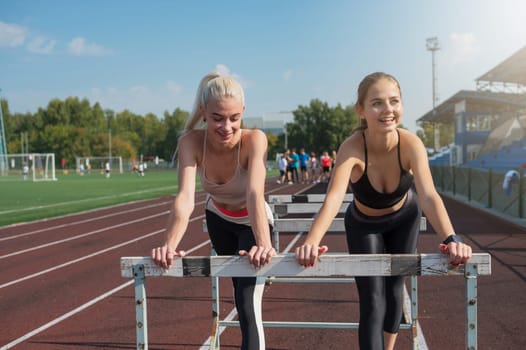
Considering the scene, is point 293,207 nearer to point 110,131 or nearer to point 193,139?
point 193,139

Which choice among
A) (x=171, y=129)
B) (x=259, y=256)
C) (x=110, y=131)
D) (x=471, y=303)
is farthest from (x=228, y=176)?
(x=171, y=129)

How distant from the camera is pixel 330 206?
252 centimetres

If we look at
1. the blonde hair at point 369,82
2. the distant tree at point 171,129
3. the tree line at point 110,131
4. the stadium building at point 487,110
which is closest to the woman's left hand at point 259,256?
the blonde hair at point 369,82

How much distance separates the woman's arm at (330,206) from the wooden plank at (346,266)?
55 millimetres

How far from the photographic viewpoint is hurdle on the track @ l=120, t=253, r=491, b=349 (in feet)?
6.95

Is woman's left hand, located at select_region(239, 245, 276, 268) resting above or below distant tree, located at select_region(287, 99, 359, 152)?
below

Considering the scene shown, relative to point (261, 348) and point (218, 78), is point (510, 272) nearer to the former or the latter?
point (261, 348)

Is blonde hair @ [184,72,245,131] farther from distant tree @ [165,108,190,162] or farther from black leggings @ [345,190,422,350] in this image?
distant tree @ [165,108,190,162]

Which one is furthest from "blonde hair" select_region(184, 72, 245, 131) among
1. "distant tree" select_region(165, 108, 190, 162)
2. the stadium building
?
"distant tree" select_region(165, 108, 190, 162)

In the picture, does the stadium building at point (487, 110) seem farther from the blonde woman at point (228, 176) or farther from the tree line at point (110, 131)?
the blonde woman at point (228, 176)

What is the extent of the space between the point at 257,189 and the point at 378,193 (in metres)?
0.70

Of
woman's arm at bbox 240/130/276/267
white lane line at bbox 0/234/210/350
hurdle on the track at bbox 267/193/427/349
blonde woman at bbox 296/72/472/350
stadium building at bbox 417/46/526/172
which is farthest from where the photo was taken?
stadium building at bbox 417/46/526/172

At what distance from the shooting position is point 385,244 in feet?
10.0

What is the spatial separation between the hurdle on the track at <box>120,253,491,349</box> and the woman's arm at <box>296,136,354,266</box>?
2.3 inches
